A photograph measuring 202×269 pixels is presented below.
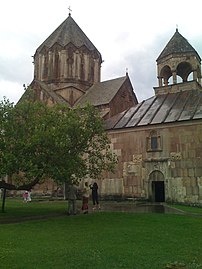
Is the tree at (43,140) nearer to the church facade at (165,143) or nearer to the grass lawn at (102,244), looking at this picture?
the grass lawn at (102,244)

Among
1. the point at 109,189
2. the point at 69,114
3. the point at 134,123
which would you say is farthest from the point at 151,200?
the point at 69,114

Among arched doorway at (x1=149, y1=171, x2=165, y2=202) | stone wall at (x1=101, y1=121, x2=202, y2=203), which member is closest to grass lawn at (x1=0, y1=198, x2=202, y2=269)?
stone wall at (x1=101, y1=121, x2=202, y2=203)

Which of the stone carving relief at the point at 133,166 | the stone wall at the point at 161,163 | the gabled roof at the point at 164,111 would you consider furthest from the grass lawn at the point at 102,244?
the gabled roof at the point at 164,111

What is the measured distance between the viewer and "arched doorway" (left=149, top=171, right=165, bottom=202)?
2419 centimetres

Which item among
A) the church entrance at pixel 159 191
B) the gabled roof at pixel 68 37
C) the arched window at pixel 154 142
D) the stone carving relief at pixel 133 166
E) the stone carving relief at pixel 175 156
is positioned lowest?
the church entrance at pixel 159 191

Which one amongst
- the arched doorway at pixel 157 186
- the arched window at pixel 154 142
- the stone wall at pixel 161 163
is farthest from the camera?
the arched window at pixel 154 142

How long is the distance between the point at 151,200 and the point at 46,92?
1771 centimetres

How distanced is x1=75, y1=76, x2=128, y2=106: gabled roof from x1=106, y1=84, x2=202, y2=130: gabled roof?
14.8 feet

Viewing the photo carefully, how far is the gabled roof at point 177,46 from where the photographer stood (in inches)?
1168

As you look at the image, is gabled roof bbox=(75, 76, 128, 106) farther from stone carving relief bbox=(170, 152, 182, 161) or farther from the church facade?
stone carving relief bbox=(170, 152, 182, 161)

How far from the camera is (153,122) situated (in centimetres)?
2489

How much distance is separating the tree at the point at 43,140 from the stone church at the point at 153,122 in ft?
30.2

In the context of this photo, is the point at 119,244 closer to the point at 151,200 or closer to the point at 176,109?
the point at 151,200

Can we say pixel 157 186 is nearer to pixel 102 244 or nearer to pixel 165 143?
pixel 165 143
